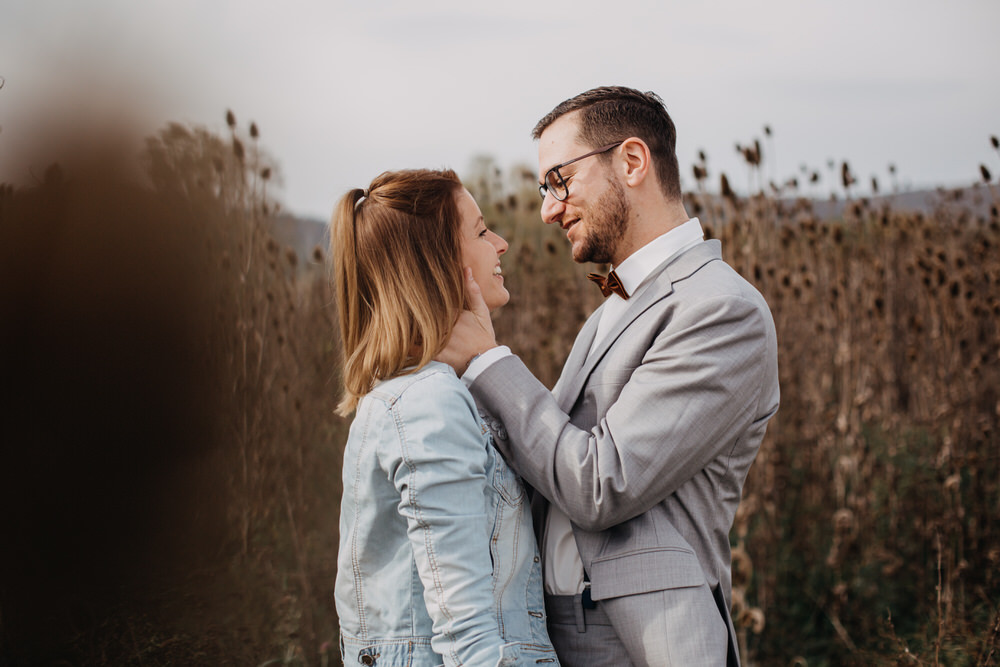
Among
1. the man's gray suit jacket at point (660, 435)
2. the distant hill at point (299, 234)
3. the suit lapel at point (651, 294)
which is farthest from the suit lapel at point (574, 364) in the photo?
the distant hill at point (299, 234)

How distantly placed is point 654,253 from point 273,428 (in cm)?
203

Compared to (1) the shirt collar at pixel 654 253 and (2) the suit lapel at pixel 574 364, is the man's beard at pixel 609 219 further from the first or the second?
(2) the suit lapel at pixel 574 364

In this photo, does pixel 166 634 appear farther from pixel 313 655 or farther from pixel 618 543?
pixel 618 543

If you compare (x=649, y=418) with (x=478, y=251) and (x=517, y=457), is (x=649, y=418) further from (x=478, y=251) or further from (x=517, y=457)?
(x=478, y=251)

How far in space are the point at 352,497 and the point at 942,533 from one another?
11.6 ft

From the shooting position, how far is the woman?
152 cm

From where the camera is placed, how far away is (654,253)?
2096 mm

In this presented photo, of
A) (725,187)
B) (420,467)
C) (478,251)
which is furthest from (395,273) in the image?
(725,187)

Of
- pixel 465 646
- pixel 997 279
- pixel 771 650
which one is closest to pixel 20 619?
pixel 465 646

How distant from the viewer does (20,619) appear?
2.43 m

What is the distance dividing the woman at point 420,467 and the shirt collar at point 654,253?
14.9 inches

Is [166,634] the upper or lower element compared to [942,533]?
upper

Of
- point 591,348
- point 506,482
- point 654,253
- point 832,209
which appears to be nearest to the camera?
point 506,482

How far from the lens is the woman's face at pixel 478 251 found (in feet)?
6.16
